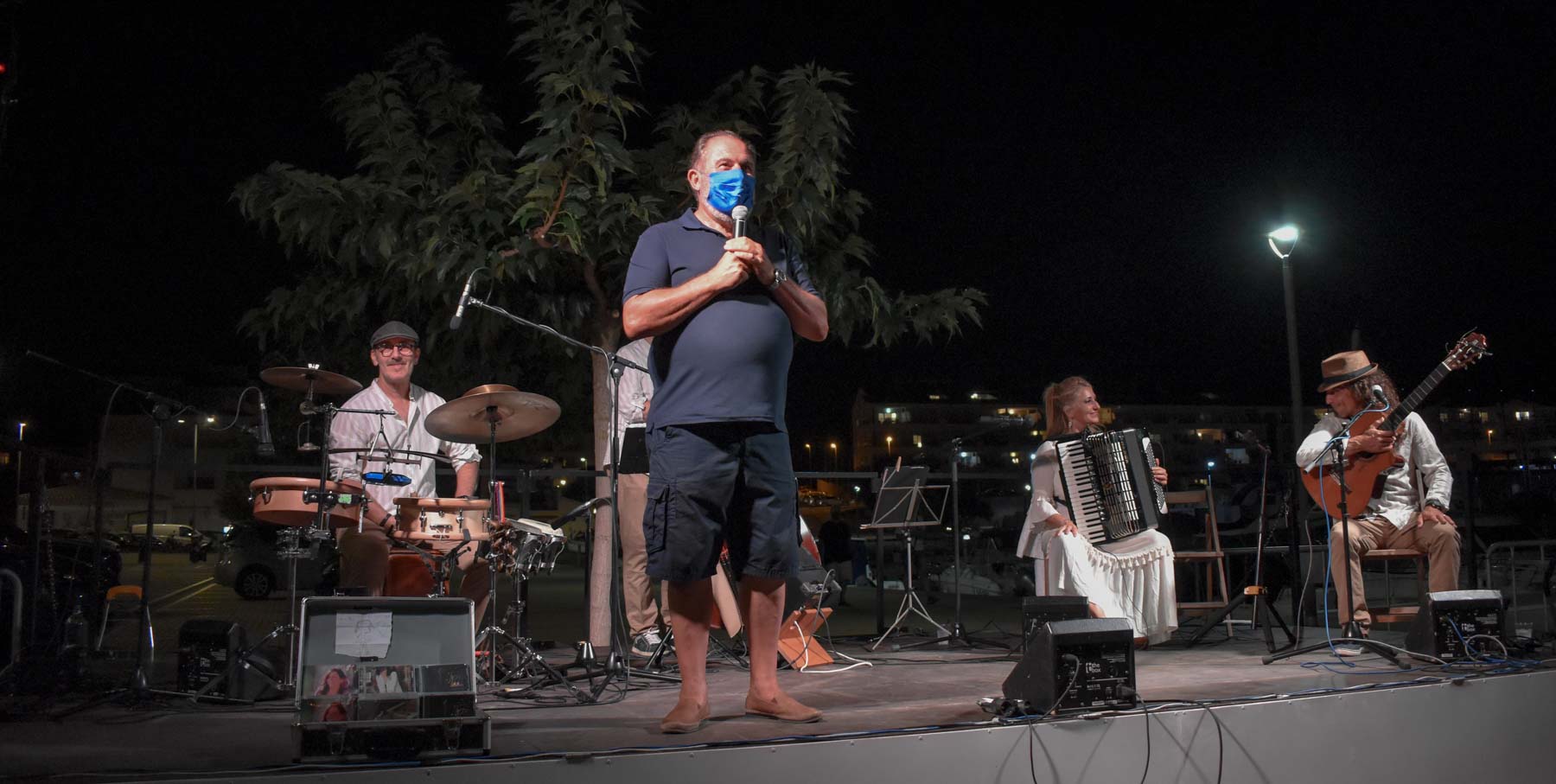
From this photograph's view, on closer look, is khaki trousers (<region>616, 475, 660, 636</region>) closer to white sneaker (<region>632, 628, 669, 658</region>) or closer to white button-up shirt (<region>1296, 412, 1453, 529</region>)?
white sneaker (<region>632, 628, 669, 658</region>)

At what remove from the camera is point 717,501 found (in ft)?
10.2

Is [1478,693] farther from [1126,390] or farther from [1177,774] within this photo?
[1126,390]

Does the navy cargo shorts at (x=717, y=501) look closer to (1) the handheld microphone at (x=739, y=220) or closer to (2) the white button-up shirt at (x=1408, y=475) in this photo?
(1) the handheld microphone at (x=739, y=220)

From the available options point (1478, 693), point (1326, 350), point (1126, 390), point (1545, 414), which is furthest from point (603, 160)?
point (1126, 390)

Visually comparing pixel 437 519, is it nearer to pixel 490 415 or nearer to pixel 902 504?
pixel 490 415

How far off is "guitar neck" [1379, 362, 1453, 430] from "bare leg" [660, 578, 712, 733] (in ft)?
14.0

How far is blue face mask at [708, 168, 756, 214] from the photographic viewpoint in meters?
3.26

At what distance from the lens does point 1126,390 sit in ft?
238

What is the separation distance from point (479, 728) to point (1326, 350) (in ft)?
77.2

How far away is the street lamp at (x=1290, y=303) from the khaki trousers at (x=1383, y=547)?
229 centimetres

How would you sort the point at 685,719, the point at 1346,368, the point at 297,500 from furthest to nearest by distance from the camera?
the point at 1346,368 → the point at 297,500 → the point at 685,719

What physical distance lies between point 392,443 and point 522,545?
92cm

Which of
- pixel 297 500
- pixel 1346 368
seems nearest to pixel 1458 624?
pixel 1346 368

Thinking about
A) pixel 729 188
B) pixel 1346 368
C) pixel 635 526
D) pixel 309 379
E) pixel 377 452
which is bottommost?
pixel 635 526
